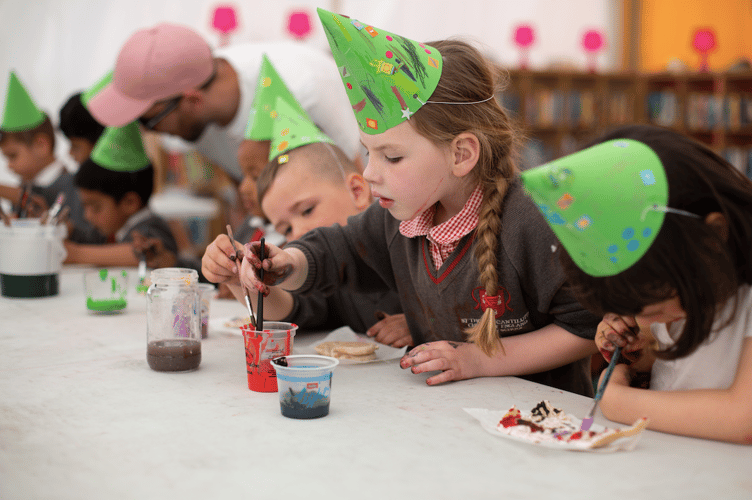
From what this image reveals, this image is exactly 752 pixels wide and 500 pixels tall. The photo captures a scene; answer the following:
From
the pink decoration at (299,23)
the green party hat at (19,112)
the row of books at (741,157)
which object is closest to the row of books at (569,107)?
the row of books at (741,157)

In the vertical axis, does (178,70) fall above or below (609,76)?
below

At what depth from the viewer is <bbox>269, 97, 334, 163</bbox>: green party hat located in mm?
1727

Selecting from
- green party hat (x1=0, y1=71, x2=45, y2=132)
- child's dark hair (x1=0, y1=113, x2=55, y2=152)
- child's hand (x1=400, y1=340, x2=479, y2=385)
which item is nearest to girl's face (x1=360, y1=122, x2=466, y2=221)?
child's hand (x1=400, y1=340, x2=479, y2=385)

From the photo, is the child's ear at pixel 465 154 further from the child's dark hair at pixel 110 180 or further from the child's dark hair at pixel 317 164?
the child's dark hair at pixel 110 180

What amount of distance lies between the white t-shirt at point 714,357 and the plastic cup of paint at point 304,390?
529 mm

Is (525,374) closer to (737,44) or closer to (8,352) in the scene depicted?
(8,352)

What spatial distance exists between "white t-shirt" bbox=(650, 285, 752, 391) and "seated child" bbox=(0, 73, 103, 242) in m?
2.53

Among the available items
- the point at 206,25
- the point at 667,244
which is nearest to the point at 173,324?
the point at 667,244

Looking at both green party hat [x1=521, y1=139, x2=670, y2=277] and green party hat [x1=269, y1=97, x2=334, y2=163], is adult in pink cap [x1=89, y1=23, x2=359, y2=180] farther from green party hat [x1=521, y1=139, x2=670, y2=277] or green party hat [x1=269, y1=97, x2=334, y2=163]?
green party hat [x1=521, y1=139, x2=670, y2=277]

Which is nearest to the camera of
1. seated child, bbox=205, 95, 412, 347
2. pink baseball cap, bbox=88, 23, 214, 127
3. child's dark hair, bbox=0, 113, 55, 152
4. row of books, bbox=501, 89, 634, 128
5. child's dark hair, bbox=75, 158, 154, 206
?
seated child, bbox=205, 95, 412, 347

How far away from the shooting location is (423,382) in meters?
1.18

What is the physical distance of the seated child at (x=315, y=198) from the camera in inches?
65.6

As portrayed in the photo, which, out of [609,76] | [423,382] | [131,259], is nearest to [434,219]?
[423,382]

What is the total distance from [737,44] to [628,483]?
685cm
